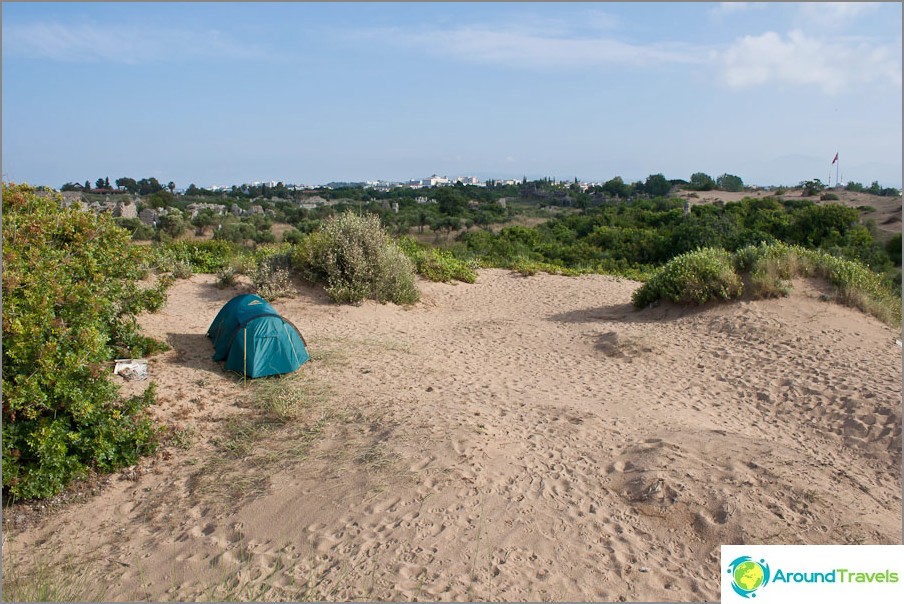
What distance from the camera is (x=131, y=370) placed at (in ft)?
22.7

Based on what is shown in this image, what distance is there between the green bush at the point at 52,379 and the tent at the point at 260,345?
1.69 metres

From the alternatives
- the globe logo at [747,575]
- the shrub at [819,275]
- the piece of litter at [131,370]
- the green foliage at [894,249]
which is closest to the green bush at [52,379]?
the piece of litter at [131,370]

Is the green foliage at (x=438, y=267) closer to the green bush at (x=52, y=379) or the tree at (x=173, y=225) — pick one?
the green bush at (x=52, y=379)

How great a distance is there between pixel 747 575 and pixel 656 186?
5432 centimetres

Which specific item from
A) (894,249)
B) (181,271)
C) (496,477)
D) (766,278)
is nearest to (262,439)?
(496,477)

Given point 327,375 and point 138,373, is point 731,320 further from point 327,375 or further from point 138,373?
point 138,373

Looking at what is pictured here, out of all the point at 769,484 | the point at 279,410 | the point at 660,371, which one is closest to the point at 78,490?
the point at 279,410

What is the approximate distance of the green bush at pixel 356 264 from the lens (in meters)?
11.7

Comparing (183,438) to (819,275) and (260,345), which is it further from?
(819,275)

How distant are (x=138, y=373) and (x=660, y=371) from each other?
20.7 feet

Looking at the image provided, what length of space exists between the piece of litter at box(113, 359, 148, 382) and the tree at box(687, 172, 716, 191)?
5131 cm

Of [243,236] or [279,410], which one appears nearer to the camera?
[279,410]

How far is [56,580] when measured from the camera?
3.89m

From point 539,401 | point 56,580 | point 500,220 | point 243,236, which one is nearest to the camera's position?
point 56,580
